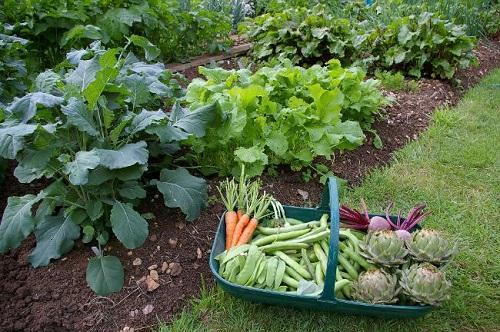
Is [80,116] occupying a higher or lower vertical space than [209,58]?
higher

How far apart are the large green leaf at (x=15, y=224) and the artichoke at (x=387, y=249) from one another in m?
1.64

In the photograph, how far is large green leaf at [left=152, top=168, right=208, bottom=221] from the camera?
2533 mm

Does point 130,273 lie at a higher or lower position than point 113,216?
lower

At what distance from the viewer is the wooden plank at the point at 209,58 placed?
5.25 metres

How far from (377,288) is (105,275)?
50.5 inches

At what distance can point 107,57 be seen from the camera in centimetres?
242

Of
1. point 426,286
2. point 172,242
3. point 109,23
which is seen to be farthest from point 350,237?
point 109,23

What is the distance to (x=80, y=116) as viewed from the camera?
7.59ft

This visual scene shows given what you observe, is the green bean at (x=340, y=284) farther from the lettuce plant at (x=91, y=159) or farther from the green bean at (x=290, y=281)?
the lettuce plant at (x=91, y=159)

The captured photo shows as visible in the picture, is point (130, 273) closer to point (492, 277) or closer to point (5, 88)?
point (5, 88)

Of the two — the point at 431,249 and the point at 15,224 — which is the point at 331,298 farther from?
the point at 15,224

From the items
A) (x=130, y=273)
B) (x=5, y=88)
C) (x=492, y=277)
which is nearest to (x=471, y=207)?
(x=492, y=277)

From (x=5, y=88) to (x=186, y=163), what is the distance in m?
1.30

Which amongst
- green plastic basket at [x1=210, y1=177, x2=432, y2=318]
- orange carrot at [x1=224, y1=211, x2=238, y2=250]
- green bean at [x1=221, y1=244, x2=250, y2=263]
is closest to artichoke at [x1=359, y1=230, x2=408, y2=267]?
green plastic basket at [x1=210, y1=177, x2=432, y2=318]
